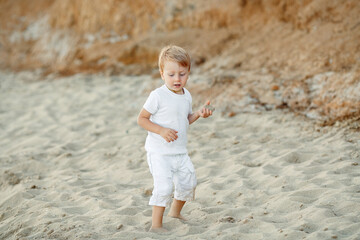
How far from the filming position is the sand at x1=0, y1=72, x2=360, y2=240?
3.44m

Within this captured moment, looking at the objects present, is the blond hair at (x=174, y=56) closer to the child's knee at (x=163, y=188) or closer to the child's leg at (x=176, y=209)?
the child's knee at (x=163, y=188)

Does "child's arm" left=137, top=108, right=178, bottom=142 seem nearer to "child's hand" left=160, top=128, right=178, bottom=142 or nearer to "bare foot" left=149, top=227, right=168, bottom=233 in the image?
"child's hand" left=160, top=128, right=178, bottom=142

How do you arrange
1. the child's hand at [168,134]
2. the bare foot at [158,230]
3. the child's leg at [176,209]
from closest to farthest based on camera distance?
the child's hand at [168,134], the bare foot at [158,230], the child's leg at [176,209]

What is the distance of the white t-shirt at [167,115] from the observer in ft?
11.1

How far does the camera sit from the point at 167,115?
341 centimetres

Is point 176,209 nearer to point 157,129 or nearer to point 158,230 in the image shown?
point 158,230

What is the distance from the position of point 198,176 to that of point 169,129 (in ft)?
4.56

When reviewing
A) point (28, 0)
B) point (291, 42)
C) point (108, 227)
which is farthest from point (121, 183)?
point (28, 0)

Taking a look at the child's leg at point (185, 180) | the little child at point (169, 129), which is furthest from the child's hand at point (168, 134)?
the child's leg at point (185, 180)

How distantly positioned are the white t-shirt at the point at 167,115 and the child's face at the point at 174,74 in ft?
0.24

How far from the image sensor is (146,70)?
875cm

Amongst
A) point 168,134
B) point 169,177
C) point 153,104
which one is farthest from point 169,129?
point 169,177

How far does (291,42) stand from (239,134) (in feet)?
8.12

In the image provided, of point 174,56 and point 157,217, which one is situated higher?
point 174,56
